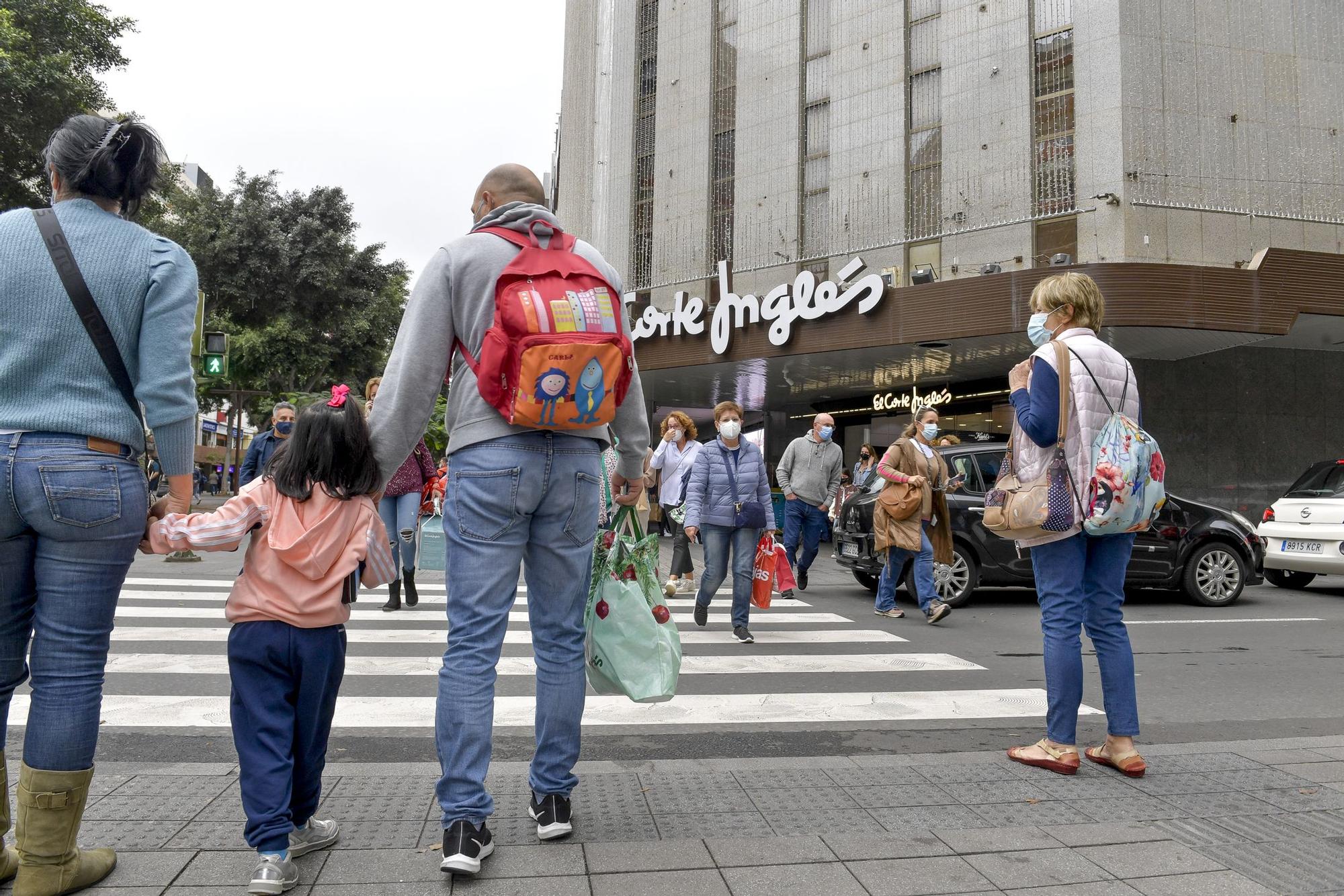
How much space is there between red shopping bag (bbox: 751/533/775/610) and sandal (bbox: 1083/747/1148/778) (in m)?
3.90

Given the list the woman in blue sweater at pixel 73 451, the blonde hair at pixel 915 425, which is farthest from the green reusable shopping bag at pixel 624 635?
the blonde hair at pixel 915 425

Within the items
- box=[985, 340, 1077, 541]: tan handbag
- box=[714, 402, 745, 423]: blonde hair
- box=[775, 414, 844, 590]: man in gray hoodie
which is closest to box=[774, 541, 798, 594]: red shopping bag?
box=[714, 402, 745, 423]: blonde hair

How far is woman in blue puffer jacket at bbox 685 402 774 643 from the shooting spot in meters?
7.14

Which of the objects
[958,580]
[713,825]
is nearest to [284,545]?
[713,825]

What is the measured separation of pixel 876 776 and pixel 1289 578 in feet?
35.2

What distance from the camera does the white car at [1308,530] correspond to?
417 inches

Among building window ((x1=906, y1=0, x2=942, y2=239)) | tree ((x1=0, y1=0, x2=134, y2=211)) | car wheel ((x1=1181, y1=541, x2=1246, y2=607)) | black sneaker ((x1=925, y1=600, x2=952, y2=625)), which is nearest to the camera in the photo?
black sneaker ((x1=925, y1=600, x2=952, y2=625))

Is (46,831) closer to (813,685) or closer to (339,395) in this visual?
(339,395)

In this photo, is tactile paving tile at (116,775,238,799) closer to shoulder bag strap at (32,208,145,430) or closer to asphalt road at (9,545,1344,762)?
asphalt road at (9,545,1344,762)

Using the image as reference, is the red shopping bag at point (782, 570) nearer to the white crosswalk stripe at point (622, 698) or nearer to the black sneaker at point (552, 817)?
the white crosswalk stripe at point (622, 698)

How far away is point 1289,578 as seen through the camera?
11.8 m

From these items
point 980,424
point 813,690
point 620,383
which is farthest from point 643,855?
point 980,424

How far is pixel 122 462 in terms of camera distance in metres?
2.44

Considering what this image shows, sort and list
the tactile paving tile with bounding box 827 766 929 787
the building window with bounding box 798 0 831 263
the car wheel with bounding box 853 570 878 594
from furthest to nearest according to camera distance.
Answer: the building window with bounding box 798 0 831 263 < the car wheel with bounding box 853 570 878 594 < the tactile paving tile with bounding box 827 766 929 787
